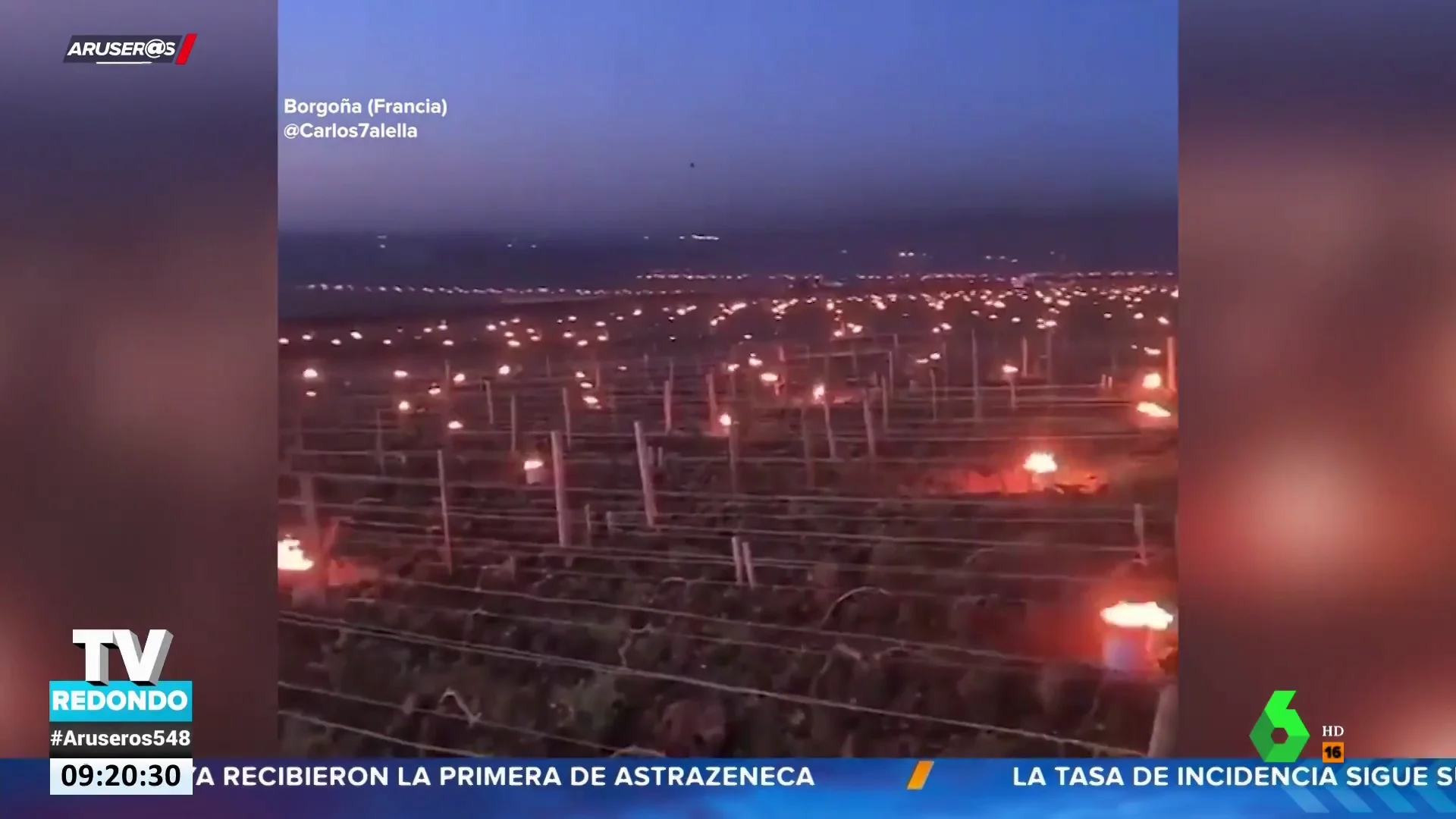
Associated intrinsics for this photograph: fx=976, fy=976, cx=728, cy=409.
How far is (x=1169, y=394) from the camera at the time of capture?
4.90 ft

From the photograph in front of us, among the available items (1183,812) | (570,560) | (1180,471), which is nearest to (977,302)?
(1180,471)

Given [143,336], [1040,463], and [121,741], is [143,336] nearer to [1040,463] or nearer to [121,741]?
[121,741]

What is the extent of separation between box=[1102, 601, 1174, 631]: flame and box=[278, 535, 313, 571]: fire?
1.24 m

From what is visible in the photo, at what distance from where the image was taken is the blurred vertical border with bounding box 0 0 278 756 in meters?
1.52

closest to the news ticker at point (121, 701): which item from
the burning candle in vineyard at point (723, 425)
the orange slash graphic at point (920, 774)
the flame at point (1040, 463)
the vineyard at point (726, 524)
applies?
the vineyard at point (726, 524)

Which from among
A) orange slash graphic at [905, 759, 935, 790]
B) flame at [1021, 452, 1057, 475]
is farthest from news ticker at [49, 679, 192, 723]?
flame at [1021, 452, 1057, 475]

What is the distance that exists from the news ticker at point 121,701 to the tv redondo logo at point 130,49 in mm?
977

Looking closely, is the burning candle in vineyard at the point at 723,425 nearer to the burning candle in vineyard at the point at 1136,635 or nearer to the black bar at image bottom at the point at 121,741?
the burning candle in vineyard at the point at 1136,635

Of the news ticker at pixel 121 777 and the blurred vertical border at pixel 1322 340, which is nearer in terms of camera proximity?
the blurred vertical border at pixel 1322 340

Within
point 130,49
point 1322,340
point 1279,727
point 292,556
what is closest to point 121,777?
point 292,556

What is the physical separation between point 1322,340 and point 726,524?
948mm

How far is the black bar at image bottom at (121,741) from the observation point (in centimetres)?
157

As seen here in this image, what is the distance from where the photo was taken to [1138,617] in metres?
1.50

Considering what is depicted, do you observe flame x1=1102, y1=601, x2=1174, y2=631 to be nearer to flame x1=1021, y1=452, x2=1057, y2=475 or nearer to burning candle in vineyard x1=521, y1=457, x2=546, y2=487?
flame x1=1021, y1=452, x2=1057, y2=475
